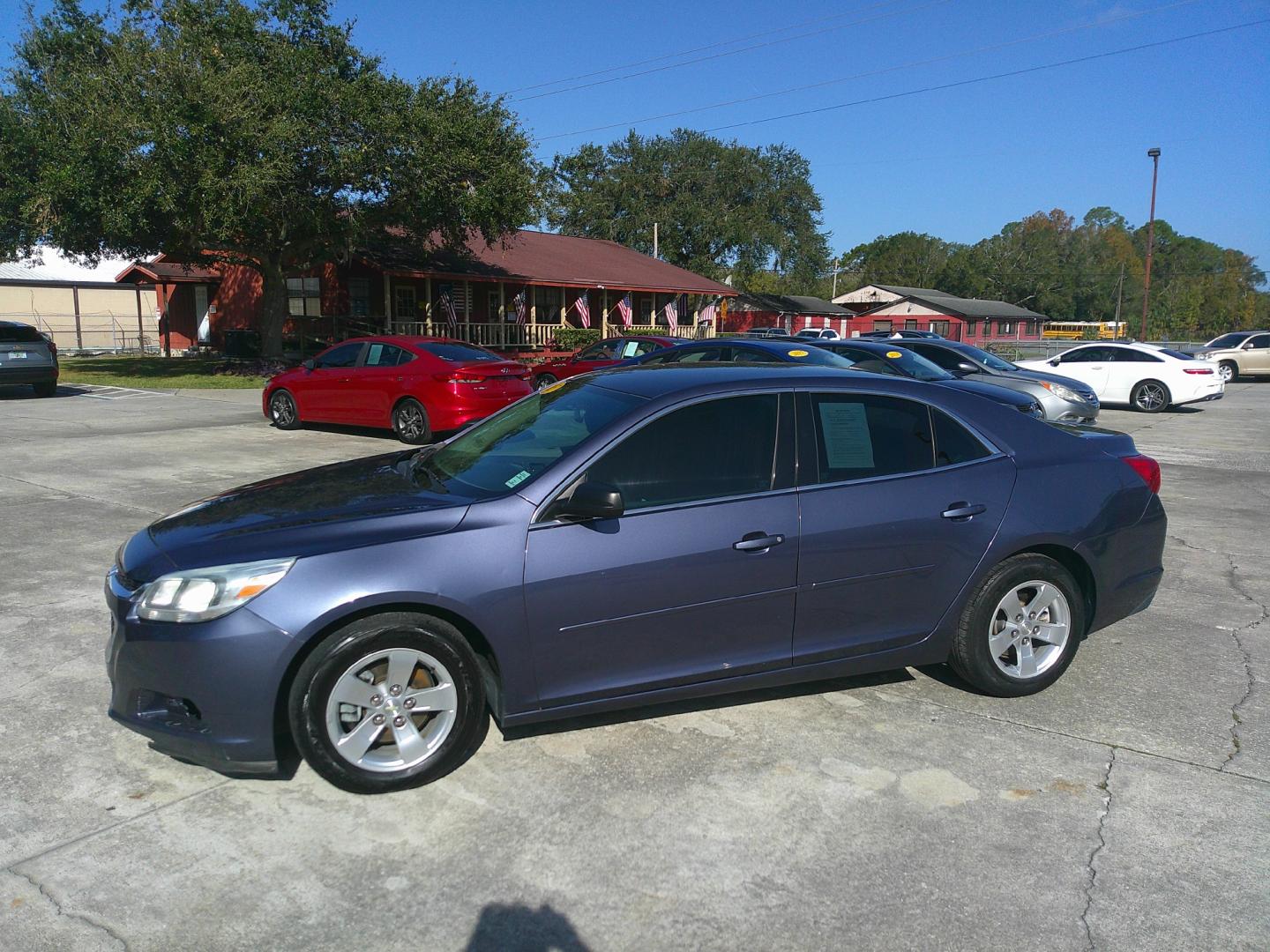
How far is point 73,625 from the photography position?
17.4 ft

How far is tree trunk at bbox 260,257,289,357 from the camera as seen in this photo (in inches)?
1076

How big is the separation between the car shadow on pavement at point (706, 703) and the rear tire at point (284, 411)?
11.7m

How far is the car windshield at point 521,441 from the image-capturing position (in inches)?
155

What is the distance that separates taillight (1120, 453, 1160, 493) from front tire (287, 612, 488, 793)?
11.6 ft

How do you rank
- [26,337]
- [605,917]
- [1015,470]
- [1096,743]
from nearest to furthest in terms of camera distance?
[605,917]
[1096,743]
[1015,470]
[26,337]

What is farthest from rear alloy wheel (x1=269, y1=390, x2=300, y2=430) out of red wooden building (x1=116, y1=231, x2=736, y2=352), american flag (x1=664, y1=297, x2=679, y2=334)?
american flag (x1=664, y1=297, x2=679, y2=334)

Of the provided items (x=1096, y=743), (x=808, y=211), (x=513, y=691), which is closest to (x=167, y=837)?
(x=513, y=691)

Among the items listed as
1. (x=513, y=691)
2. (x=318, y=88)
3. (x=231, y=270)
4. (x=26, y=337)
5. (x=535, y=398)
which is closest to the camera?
(x=513, y=691)

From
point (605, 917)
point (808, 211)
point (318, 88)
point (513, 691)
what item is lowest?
point (605, 917)

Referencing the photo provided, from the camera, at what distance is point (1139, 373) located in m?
20.0

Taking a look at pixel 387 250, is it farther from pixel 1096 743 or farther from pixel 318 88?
pixel 1096 743

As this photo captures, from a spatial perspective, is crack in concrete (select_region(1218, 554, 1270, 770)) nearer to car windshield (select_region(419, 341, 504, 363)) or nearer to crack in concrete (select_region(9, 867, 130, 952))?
crack in concrete (select_region(9, 867, 130, 952))

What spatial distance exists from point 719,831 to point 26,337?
846 inches

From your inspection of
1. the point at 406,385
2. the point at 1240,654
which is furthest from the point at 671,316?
the point at 1240,654
